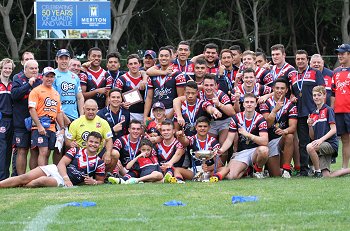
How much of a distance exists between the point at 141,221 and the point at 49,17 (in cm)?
2235

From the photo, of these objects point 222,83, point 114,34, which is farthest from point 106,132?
point 114,34

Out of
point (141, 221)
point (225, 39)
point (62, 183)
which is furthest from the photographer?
point (225, 39)

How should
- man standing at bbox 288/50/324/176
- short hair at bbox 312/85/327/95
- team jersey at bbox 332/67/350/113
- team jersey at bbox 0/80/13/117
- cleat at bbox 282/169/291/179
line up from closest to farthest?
short hair at bbox 312/85/327/95 → cleat at bbox 282/169/291/179 → team jersey at bbox 0/80/13/117 → man standing at bbox 288/50/324/176 → team jersey at bbox 332/67/350/113

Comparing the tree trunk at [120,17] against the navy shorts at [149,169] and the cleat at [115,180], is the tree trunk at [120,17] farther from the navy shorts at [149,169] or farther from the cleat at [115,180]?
the cleat at [115,180]

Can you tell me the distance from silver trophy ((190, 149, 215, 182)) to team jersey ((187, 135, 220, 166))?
0.20 m

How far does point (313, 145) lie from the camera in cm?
1324

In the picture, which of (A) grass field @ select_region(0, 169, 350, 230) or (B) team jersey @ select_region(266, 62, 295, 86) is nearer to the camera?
(A) grass field @ select_region(0, 169, 350, 230)

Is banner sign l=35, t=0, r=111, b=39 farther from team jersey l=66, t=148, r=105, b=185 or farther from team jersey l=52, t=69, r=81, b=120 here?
team jersey l=66, t=148, r=105, b=185

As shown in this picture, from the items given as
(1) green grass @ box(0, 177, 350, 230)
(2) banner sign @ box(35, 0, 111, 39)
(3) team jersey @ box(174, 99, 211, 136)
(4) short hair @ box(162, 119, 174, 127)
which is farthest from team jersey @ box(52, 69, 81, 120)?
(2) banner sign @ box(35, 0, 111, 39)

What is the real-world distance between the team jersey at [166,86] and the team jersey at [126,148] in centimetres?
98

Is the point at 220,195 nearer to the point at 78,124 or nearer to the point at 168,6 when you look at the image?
the point at 78,124

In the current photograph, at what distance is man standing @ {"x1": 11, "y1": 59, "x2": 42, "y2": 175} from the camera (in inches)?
526

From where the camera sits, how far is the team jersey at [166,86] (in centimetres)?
1395

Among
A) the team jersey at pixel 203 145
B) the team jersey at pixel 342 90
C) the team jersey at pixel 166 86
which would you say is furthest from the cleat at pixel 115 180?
the team jersey at pixel 342 90
